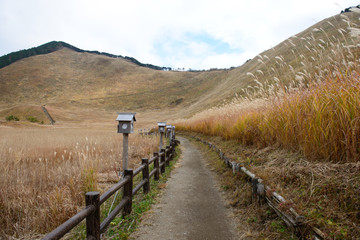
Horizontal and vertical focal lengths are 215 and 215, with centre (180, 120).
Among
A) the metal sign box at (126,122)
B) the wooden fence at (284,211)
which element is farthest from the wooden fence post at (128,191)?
the wooden fence at (284,211)

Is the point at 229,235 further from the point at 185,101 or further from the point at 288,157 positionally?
the point at 185,101

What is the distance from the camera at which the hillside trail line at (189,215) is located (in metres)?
3.43

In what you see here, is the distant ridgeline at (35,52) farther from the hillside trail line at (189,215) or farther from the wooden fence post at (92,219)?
the wooden fence post at (92,219)

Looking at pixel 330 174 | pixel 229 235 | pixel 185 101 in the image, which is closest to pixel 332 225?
pixel 330 174

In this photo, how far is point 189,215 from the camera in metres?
4.12

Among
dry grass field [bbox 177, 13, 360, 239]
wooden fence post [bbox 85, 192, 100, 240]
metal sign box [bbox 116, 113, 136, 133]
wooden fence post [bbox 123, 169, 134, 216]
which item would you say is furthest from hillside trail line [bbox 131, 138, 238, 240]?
metal sign box [bbox 116, 113, 136, 133]

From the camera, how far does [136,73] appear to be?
102 m

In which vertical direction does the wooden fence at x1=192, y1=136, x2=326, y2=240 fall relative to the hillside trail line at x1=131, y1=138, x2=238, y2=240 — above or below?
above

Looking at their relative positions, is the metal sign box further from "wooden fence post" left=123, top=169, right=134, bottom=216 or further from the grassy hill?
the grassy hill

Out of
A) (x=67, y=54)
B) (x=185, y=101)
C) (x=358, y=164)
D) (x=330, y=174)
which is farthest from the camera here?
(x=67, y=54)

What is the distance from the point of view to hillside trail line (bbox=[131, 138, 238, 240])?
11.3ft

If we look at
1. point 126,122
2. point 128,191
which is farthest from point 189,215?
point 126,122

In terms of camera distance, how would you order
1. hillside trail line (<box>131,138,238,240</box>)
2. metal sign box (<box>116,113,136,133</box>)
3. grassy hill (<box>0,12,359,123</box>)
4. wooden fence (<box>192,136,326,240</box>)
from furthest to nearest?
grassy hill (<box>0,12,359,123</box>) < metal sign box (<box>116,113,136,133</box>) < hillside trail line (<box>131,138,238,240</box>) < wooden fence (<box>192,136,326,240</box>)

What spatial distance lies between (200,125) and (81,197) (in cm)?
1358
